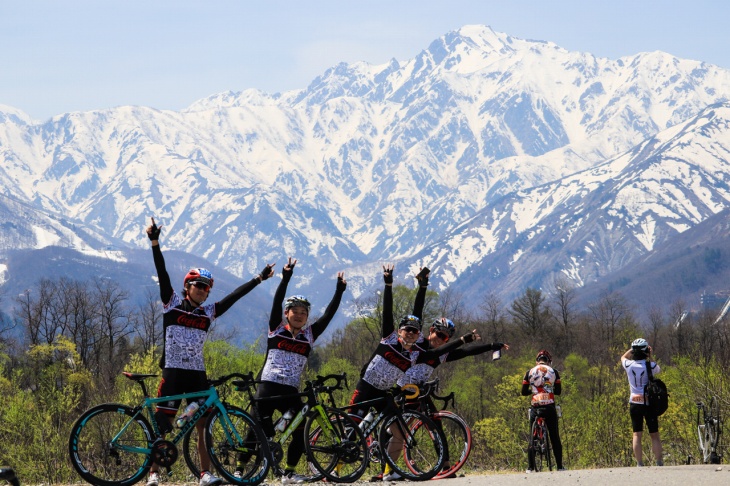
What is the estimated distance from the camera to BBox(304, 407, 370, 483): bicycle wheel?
12.9 metres

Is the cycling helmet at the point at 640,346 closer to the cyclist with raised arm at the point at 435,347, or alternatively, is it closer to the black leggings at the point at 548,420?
the black leggings at the point at 548,420

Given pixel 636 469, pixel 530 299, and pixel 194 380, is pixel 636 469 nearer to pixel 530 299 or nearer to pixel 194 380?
pixel 194 380

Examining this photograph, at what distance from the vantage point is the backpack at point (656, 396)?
16.4 metres

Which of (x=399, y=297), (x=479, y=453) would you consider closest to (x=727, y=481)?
(x=479, y=453)

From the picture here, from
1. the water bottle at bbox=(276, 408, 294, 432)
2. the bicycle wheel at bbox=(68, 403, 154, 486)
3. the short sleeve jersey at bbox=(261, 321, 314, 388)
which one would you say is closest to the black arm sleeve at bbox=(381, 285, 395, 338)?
the short sleeve jersey at bbox=(261, 321, 314, 388)

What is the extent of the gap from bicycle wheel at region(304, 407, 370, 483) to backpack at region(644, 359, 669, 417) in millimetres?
5785

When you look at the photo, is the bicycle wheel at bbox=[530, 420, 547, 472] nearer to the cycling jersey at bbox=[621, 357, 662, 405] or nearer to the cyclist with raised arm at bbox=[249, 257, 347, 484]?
the cycling jersey at bbox=[621, 357, 662, 405]

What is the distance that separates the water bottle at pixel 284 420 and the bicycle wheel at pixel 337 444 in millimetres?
291

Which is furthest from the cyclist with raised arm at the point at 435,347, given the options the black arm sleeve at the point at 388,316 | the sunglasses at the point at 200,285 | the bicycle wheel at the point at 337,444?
the sunglasses at the point at 200,285

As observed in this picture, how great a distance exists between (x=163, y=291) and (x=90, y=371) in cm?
6224

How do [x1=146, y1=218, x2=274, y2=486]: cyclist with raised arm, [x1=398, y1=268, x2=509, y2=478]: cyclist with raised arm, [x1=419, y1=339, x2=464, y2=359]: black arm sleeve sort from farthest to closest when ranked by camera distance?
[x1=398, y1=268, x2=509, y2=478]: cyclist with raised arm < [x1=419, y1=339, x2=464, y2=359]: black arm sleeve < [x1=146, y1=218, x2=274, y2=486]: cyclist with raised arm

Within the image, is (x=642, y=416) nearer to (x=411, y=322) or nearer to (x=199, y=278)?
(x=411, y=322)

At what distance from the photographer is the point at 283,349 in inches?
521

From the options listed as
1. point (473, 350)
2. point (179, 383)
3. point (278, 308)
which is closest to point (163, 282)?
point (179, 383)
